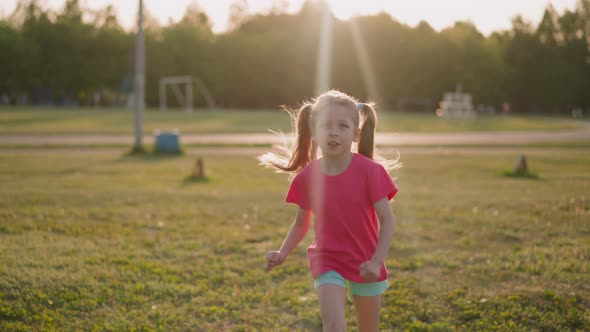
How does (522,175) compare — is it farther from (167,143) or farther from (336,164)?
(336,164)

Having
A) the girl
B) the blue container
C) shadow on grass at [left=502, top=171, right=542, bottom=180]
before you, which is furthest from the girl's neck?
the blue container

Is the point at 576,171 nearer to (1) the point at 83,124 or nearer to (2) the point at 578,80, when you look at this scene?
(1) the point at 83,124

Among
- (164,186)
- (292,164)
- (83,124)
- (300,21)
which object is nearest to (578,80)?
(300,21)

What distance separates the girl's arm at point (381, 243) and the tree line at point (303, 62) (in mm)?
65592

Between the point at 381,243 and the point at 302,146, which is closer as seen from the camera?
the point at 381,243

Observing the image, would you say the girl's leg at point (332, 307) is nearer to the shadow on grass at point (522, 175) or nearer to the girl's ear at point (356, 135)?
the girl's ear at point (356, 135)

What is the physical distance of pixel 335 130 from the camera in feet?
9.98

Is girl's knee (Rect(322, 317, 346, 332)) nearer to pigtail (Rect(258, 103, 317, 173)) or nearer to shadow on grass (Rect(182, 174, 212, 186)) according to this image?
pigtail (Rect(258, 103, 317, 173))

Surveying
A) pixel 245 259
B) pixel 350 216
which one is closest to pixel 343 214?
pixel 350 216

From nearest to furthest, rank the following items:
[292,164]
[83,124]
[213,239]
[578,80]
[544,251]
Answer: [292,164] < [544,251] < [213,239] < [83,124] < [578,80]

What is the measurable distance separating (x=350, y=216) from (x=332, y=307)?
50 cm

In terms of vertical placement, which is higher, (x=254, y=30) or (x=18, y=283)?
(x=254, y=30)

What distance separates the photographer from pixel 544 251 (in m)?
5.92

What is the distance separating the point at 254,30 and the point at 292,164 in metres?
81.9
